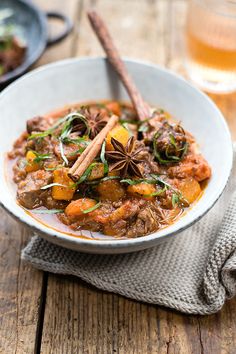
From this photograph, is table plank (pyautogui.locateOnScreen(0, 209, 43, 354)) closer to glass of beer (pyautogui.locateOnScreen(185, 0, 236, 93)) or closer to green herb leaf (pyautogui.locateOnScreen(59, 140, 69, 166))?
green herb leaf (pyautogui.locateOnScreen(59, 140, 69, 166))

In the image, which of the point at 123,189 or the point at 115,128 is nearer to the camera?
the point at 123,189

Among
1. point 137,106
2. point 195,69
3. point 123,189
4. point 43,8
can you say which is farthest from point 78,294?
point 43,8

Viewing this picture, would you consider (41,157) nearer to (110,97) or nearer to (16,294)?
(16,294)

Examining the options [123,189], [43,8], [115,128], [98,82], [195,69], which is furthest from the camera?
[43,8]

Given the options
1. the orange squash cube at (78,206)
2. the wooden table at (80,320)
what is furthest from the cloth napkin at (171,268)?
the orange squash cube at (78,206)

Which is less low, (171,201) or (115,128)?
(115,128)

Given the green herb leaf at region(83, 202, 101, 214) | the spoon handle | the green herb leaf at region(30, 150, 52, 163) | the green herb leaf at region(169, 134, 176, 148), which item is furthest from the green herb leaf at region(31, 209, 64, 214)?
the spoon handle

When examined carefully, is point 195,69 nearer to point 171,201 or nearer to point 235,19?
point 235,19
